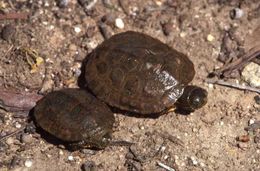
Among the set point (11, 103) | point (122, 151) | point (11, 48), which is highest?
point (11, 48)

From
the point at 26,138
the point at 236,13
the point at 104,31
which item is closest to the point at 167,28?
the point at 104,31

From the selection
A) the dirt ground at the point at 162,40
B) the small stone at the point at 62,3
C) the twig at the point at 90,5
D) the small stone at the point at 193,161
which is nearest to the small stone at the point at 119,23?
the dirt ground at the point at 162,40

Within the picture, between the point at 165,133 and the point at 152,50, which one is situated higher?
the point at 152,50

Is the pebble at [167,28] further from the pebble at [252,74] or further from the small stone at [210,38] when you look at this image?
the pebble at [252,74]

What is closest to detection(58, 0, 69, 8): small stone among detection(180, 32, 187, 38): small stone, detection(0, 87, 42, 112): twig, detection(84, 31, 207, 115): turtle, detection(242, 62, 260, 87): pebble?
detection(84, 31, 207, 115): turtle

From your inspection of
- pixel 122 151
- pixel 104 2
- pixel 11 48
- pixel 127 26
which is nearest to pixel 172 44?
pixel 127 26

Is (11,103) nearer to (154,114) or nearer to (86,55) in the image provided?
(86,55)

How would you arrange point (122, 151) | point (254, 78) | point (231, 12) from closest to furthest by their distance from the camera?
point (122, 151)
point (254, 78)
point (231, 12)
